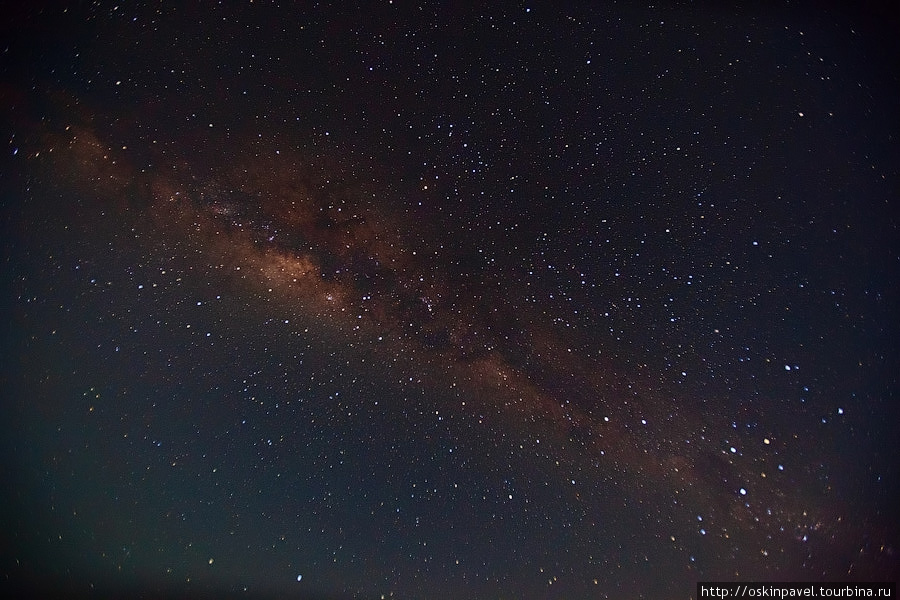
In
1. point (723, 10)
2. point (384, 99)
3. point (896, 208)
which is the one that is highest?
point (723, 10)

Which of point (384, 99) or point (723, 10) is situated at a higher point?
point (723, 10)

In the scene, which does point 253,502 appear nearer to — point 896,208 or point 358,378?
point 358,378

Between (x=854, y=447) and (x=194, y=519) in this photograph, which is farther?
(x=194, y=519)

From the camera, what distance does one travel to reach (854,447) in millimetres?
1009

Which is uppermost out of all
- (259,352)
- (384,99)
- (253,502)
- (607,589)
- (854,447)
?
(384,99)

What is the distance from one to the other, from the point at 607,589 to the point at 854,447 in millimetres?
675

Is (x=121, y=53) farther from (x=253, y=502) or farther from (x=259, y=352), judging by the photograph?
(x=253, y=502)

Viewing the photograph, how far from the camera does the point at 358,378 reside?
117cm

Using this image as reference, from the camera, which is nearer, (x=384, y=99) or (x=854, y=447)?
(x=854, y=447)

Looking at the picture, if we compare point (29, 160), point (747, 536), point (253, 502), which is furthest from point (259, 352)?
point (747, 536)

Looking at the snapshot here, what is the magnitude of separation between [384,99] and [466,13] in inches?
11.6

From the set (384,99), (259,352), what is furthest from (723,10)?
(259,352)

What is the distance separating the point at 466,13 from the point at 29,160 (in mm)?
1142

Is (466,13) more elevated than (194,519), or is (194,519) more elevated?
(466,13)
